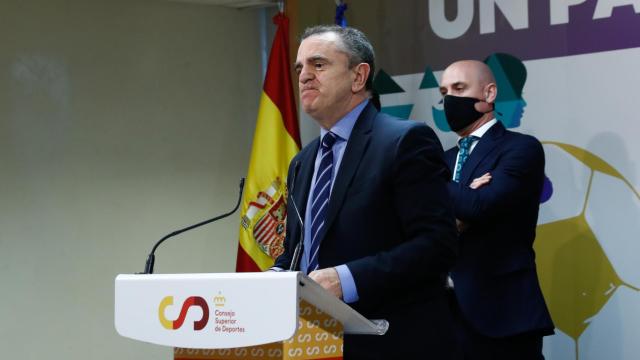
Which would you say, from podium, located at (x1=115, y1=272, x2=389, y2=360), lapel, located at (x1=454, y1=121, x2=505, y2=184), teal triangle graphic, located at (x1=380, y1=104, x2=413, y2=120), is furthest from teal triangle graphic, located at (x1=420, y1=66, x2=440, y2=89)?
podium, located at (x1=115, y1=272, x2=389, y2=360)

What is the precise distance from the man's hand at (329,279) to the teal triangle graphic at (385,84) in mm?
2857

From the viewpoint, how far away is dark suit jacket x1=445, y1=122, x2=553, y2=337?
3.47 m

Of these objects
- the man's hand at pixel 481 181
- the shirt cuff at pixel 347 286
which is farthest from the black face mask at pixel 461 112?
the shirt cuff at pixel 347 286

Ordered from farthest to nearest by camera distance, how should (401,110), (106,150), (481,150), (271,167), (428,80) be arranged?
1. (106,150)
2. (271,167)
3. (401,110)
4. (428,80)
5. (481,150)

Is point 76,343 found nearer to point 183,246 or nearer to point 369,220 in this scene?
point 183,246

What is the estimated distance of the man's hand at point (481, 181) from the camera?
355 cm

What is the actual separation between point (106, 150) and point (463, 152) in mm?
2173

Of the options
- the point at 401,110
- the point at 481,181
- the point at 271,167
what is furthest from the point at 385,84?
the point at 481,181

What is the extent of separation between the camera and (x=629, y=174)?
3852 millimetres

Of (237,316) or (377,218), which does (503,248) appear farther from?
(237,316)

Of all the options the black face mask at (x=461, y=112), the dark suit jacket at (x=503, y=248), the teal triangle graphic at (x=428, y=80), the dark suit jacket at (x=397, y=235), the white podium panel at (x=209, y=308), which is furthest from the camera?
the teal triangle graphic at (x=428, y=80)

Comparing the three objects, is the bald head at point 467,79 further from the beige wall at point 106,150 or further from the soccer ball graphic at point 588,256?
the beige wall at point 106,150

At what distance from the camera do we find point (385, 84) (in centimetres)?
488

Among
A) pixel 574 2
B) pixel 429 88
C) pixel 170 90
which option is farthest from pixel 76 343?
pixel 574 2
